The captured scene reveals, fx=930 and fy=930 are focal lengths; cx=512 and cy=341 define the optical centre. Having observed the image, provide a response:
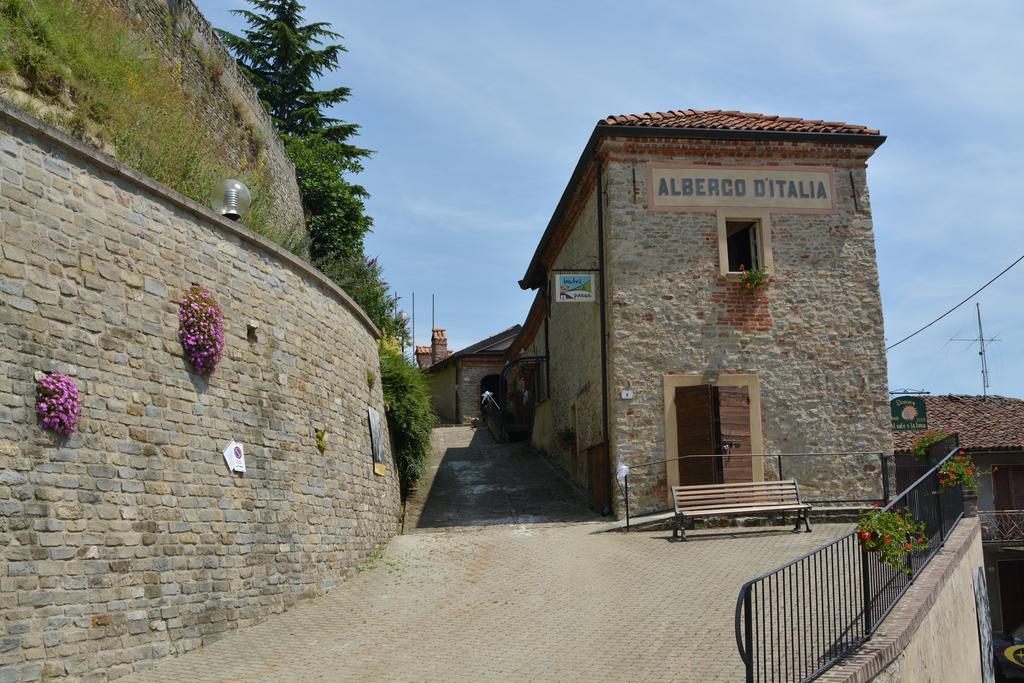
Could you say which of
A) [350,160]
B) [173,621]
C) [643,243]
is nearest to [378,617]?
[173,621]

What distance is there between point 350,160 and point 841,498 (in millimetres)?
22336

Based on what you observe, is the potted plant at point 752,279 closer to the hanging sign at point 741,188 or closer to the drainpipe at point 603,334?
the hanging sign at point 741,188

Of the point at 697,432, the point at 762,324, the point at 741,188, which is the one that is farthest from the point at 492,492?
the point at 741,188

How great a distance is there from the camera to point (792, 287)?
54.6ft

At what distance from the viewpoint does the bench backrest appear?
14391mm

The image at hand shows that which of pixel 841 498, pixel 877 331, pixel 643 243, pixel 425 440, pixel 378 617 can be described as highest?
pixel 643 243

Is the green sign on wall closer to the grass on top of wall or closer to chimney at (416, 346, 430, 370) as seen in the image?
the grass on top of wall

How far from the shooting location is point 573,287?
1669cm

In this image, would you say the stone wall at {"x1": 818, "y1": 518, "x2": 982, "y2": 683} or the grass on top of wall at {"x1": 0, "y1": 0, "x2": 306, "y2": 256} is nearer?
the stone wall at {"x1": 818, "y1": 518, "x2": 982, "y2": 683}

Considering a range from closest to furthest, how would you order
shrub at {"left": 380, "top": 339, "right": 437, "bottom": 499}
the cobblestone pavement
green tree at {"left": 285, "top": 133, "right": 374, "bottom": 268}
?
the cobblestone pavement < shrub at {"left": 380, "top": 339, "right": 437, "bottom": 499} < green tree at {"left": 285, "top": 133, "right": 374, "bottom": 268}

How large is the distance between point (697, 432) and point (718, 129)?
542 cm

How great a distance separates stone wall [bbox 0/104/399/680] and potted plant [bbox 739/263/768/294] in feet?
25.9

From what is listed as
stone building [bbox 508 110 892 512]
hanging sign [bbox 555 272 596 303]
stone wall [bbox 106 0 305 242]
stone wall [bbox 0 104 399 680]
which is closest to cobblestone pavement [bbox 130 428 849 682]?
stone wall [bbox 0 104 399 680]

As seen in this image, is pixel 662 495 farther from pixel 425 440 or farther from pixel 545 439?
pixel 545 439
